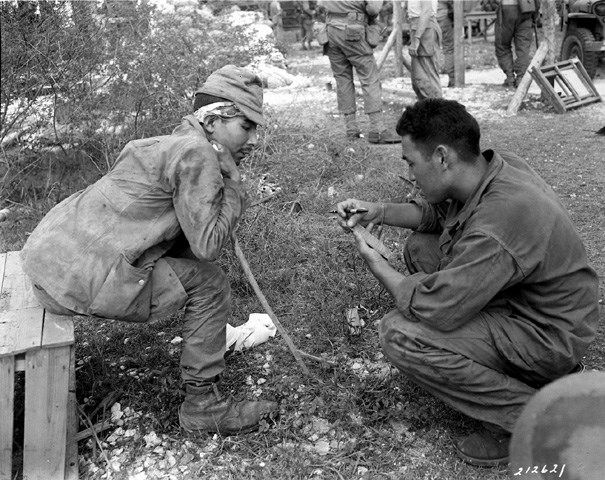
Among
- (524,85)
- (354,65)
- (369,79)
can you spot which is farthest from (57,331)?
(524,85)

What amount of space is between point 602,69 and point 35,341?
1162 centimetres

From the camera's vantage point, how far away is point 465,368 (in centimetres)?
266

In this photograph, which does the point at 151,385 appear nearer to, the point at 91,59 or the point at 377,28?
the point at 91,59

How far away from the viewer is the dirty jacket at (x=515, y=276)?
253 centimetres

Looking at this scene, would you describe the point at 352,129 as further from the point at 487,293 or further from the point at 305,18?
the point at 305,18

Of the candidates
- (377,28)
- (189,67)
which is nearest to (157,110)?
(189,67)

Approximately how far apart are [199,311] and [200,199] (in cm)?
53

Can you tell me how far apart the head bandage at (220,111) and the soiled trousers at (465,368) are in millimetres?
1132

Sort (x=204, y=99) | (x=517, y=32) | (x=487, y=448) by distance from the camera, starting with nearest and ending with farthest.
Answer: (x=487, y=448) → (x=204, y=99) → (x=517, y=32)

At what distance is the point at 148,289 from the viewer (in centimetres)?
290

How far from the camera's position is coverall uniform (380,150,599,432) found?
2541 millimetres

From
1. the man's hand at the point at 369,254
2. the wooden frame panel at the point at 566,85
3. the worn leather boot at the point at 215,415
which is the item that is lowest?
the wooden frame panel at the point at 566,85

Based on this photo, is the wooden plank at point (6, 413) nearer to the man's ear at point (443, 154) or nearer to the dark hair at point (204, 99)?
the dark hair at point (204, 99)

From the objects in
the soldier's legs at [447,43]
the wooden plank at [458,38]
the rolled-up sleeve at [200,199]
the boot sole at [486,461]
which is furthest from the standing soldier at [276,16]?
the boot sole at [486,461]
